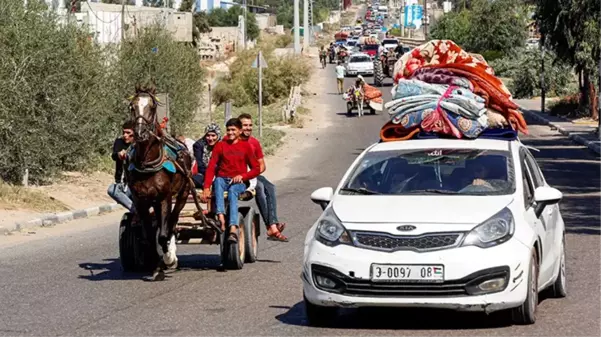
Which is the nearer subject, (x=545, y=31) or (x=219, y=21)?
(x=545, y=31)

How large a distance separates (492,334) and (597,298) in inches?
92.2

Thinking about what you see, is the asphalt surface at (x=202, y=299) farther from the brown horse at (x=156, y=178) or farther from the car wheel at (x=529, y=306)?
the brown horse at (x=156, y=178)

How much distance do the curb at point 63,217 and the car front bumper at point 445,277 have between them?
11319mm

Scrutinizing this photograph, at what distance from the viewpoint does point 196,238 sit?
1477 centimetres

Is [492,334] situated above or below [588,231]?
above

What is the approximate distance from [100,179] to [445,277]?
18.9m

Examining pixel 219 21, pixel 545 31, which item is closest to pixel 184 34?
pixel 545 31

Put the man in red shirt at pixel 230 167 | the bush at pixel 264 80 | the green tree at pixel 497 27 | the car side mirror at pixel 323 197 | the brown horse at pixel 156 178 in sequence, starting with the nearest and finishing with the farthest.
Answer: the car side mirror at pixel 323 197
the brown horse at pixel 156 178
the man in red shirt at pixel 230 167
the bush at pixel 264 80
the green tree at pixel 497 27

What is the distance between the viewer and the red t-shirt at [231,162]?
47.6ft

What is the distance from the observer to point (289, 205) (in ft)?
79.1

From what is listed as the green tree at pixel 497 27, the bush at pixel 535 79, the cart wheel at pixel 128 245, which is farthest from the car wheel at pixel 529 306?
the green tree at pixel 497 27

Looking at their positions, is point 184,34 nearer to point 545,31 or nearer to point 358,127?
point 358,127

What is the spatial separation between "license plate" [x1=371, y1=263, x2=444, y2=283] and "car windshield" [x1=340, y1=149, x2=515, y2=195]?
1209 mm

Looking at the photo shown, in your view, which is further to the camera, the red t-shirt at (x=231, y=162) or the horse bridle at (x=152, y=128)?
the red t-shirt at (x=231, y=162)
